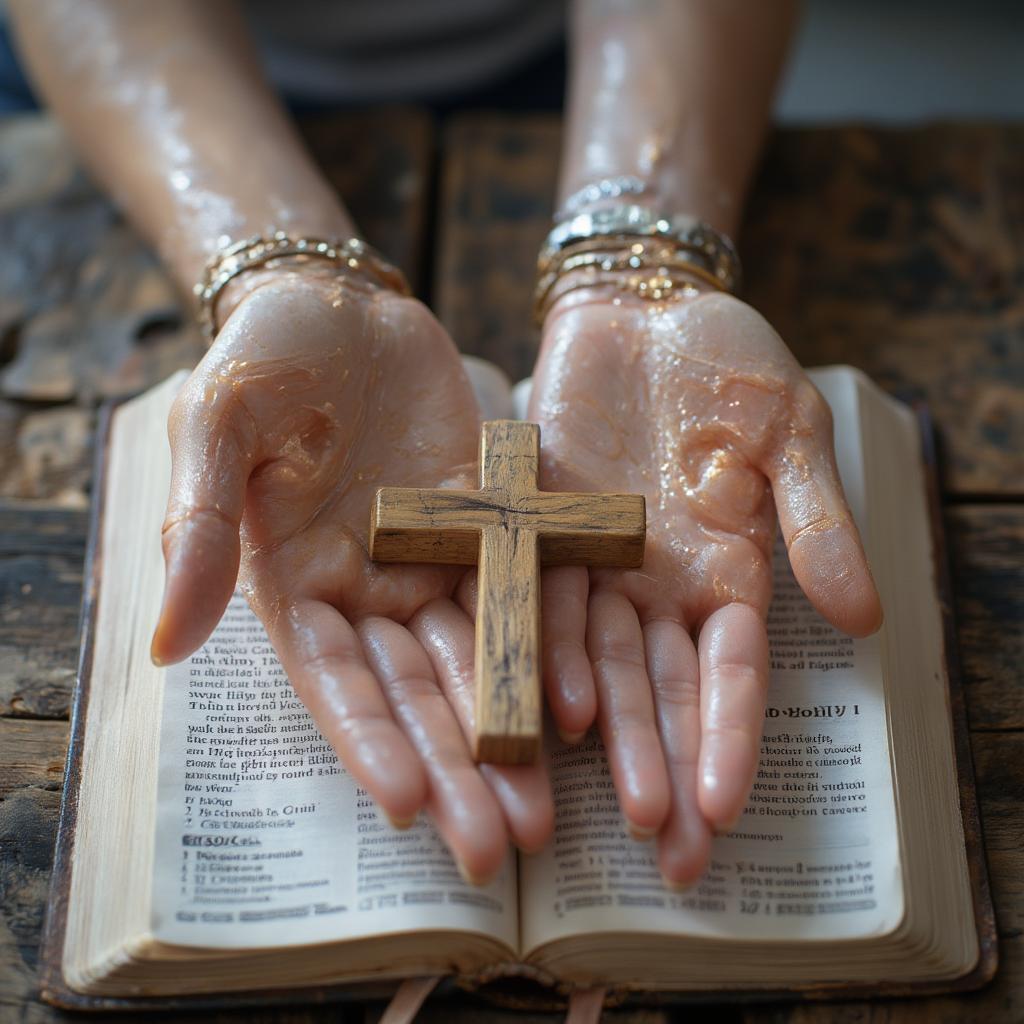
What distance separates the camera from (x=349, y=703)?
32.1 inches

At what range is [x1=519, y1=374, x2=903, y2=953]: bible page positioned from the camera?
2.64 ft

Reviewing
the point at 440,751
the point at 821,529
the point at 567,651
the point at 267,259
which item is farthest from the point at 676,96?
the point at 440,751

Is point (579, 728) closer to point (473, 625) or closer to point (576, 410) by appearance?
point (473, 625)

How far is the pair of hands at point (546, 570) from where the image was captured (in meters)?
0.80


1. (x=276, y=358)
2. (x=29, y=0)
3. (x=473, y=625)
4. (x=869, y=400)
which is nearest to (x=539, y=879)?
(x=473, y=625)

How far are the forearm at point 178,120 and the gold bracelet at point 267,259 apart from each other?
5cm

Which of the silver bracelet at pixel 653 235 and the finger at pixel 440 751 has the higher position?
the silver bracelet at pixel 653 235

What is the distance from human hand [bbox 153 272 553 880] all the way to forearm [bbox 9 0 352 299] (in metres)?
0.16

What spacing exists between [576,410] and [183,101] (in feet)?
1.87

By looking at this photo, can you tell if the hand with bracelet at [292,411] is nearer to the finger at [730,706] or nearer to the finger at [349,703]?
the finger at [349,703]

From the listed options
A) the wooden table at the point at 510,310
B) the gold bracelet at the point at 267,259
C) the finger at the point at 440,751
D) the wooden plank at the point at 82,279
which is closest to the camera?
the finger at the point at 440,751

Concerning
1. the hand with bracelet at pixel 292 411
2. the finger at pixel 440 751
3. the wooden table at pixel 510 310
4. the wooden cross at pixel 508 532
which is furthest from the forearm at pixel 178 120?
the finger at pixel 440 751

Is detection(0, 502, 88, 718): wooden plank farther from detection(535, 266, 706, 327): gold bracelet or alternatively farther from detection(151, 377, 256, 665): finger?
detection(535, 266, 706, 327): gold bracelet

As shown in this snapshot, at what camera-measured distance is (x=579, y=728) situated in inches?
32.9
